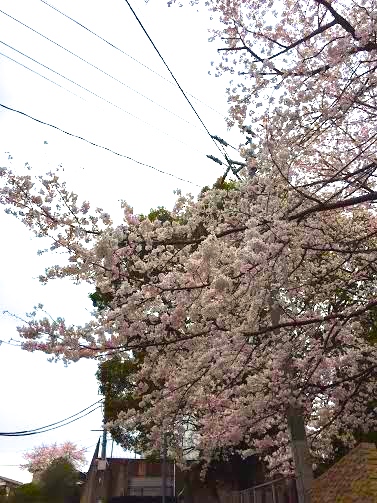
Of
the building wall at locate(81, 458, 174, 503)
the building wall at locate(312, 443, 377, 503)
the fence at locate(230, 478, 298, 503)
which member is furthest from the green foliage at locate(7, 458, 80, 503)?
the building wall at locate(81, 458, 174, 503)

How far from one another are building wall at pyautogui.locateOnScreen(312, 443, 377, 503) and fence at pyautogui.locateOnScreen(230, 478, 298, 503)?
4.29 m

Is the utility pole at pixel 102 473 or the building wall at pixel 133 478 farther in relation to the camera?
the building wall at pixel 133 478

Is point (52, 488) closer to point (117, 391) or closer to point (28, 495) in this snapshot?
point (28, 495)

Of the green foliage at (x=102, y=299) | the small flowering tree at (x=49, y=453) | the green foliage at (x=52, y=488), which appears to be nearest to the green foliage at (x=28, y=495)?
the green foliage at (x=52, y=488)

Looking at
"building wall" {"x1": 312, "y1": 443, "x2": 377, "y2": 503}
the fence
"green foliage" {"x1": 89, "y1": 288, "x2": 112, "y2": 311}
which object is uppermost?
"green foliage" {"x1": 89, "y1": 288, "x2": 112, "y2": 311}

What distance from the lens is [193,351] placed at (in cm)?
724

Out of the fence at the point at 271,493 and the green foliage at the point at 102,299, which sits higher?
the green foliage at the point at 102,299

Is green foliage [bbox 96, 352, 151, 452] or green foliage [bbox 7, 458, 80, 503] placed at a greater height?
green foliage [bbox 96, 352, 151, 452]

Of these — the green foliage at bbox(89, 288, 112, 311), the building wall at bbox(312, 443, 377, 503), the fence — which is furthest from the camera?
the fence

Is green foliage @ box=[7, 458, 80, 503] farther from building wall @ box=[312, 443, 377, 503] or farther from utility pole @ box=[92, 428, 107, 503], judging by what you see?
utility pole @ box=[92, 428, 107, 503]

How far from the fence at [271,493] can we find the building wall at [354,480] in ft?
14.1

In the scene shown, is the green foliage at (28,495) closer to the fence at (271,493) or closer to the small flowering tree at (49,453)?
the fence at (271,493)

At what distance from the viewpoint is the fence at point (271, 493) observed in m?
12.3

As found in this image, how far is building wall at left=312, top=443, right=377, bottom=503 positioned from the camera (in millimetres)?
4984
